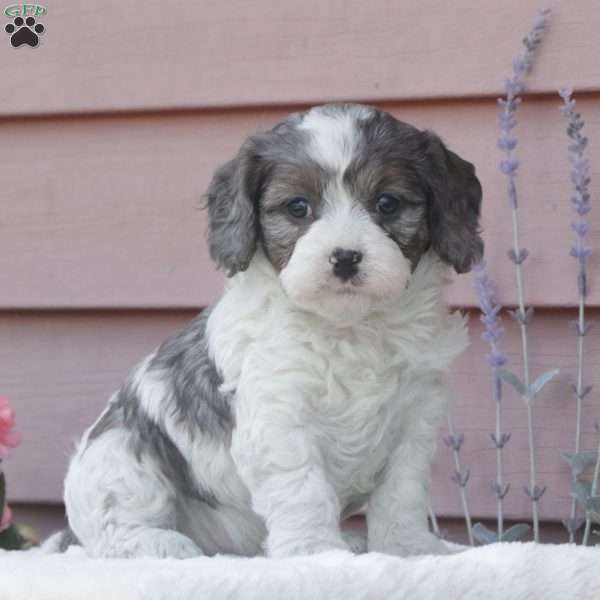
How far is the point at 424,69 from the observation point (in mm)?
5117

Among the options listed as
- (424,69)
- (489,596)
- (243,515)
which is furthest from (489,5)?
(489,596)

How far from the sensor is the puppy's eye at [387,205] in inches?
146

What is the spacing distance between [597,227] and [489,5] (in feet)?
3.41

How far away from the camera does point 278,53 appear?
5277 millimetres

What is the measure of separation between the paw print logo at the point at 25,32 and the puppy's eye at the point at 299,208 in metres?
2.24

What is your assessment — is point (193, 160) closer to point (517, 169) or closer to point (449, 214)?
point (517, 169)

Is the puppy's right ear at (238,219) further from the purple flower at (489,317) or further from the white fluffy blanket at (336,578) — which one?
the purple flower at (489,317)

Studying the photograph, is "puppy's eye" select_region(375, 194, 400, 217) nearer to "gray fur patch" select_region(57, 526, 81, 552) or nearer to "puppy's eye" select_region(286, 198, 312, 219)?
"puppy's eye" select_region(286, 198, 312, 219)

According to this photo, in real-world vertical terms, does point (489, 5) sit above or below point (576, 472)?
above

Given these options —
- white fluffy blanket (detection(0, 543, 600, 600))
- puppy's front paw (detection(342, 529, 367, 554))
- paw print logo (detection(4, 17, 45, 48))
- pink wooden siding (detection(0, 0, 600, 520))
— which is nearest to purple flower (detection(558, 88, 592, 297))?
pink wooden siding (detection(0, 0, 600, 520))

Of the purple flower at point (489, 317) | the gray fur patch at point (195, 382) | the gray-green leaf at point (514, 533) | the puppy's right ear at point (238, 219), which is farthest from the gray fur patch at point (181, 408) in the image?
the gray-green leaf at point (514, 533)

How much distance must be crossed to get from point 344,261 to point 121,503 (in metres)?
1.29

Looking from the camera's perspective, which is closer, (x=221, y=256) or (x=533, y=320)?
(x=221, y=256)

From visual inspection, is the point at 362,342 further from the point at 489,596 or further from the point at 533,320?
the point at 533,320
